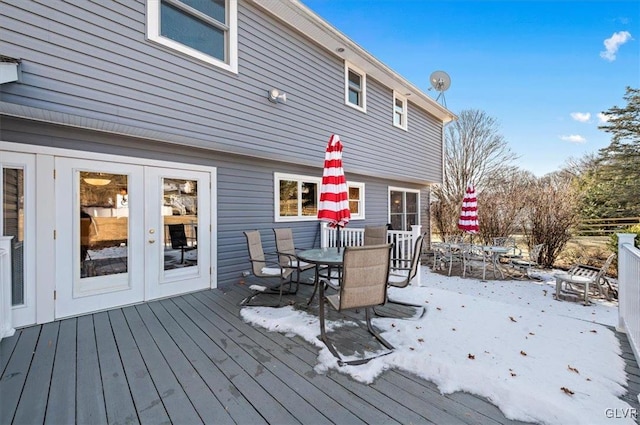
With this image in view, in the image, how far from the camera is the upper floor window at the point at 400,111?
9133 mm

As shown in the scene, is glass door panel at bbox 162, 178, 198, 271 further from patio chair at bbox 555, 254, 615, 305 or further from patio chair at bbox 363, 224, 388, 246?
patio chair at bbox 555, 254, 615, 305

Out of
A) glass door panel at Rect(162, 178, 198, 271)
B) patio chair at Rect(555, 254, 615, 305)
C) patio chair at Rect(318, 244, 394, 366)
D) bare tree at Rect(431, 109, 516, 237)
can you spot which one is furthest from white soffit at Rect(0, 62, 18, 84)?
bare tree at Rect(431, 109, 516, 237)

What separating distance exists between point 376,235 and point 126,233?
4403mm

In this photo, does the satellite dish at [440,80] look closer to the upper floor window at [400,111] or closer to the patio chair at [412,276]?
the upper floor window at [400,111]

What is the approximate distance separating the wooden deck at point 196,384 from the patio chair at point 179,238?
62.7 inches

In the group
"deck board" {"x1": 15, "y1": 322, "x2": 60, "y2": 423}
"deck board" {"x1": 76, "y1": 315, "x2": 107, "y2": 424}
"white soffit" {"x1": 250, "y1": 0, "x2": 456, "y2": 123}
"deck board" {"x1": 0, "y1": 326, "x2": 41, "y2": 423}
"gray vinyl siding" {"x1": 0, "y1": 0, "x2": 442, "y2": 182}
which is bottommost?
"deck board" {"x1": 76, "y1": 315, "x2": 107, "y2": 424}

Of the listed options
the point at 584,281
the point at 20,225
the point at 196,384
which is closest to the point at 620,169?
the point at 584,281

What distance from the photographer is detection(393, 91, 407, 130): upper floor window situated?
913cm

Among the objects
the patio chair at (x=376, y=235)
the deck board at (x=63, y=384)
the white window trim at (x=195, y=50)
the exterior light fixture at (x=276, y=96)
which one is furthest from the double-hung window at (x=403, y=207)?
the deck board at (x=63, y=384)

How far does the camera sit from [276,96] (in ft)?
18.2

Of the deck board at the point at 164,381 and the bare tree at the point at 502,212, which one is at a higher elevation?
the bare tree at the point at 502,212

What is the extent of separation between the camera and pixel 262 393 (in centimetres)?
217

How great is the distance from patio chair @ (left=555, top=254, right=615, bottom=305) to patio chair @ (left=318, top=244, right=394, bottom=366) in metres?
4.79

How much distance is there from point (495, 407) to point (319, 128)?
5.89 metres
